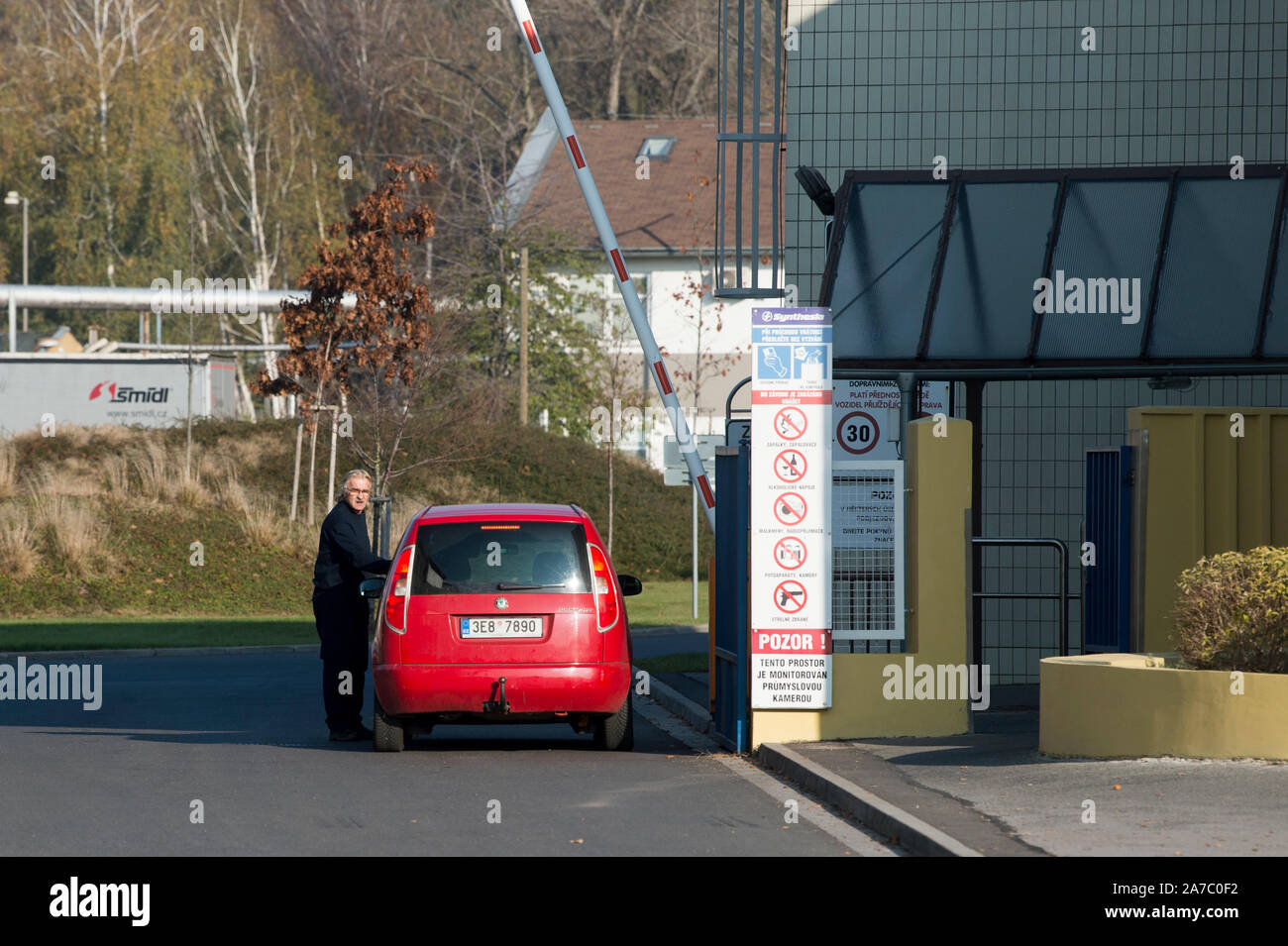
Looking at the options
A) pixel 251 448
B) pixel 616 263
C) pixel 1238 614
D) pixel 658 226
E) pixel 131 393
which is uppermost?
pixel 658 226

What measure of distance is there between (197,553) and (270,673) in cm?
1223

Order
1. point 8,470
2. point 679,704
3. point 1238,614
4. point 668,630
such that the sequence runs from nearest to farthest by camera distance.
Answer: point 1238,614, point 679,704, point 668,630, point 8,470

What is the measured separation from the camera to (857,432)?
16438 millimetres

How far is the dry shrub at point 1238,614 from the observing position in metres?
10.4

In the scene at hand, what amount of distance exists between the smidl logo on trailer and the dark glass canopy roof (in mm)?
28779

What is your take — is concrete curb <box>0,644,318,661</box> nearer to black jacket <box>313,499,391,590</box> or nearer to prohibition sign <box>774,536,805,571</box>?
black jacket <box>313,499,391,590</box>

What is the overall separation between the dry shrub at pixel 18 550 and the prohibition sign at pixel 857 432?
1778 centimetres

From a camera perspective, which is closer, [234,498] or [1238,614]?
[1238,614]

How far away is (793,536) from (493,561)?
6.46ft

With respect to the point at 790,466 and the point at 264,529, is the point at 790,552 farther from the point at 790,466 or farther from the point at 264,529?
the point at 264,529

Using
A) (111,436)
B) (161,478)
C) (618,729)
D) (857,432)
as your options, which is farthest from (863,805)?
(111,436)

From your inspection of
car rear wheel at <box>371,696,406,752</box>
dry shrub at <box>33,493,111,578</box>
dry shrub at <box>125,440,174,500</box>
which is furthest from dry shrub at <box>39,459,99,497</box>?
car rear wheel at <box>371,696,406,752</box>

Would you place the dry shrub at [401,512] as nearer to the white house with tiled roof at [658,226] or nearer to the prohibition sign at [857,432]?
the white house with tiled roof at [658,226]

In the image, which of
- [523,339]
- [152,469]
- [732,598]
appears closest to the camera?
[732,598]
